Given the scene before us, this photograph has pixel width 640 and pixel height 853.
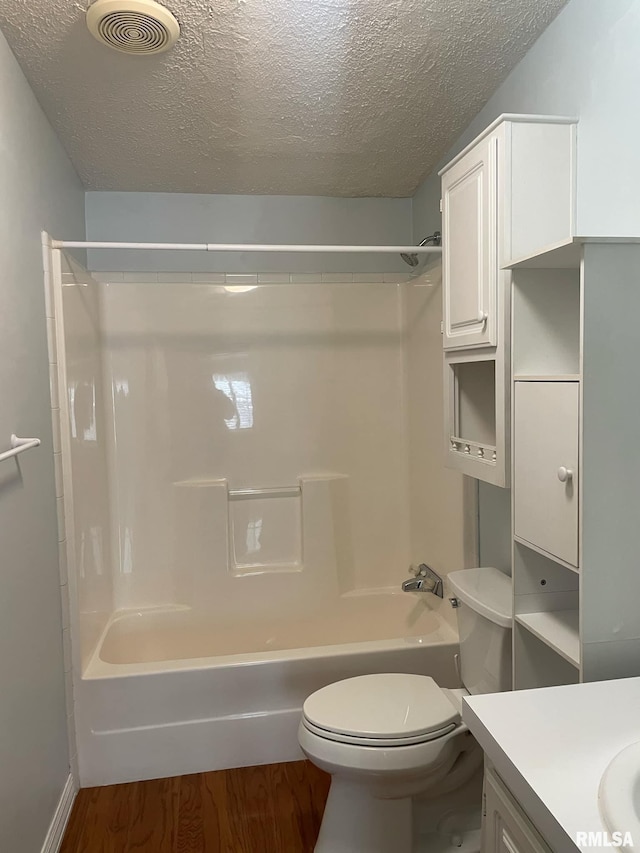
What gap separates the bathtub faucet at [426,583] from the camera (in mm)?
2520

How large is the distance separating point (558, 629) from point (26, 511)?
4.74 ft

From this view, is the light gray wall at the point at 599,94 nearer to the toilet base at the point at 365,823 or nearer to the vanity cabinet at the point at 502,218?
the vanity cabinet at the point at 502,218

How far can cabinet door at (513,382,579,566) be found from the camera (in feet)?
3.90

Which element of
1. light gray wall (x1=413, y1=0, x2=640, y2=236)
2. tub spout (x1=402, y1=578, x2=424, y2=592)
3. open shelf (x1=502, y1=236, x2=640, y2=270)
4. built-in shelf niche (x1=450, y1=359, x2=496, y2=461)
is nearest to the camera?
open shelf (x1=502, y1=236, x2=640, y2=270)

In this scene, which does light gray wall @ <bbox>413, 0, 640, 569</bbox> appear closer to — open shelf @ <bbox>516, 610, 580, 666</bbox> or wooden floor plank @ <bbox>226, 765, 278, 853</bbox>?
open shelf @ <bbox>516, 610, 580, 666</bbox>

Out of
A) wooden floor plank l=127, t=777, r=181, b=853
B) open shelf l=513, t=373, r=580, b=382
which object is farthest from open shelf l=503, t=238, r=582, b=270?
wooden floor plank l=127, t=777, r=181, b=853

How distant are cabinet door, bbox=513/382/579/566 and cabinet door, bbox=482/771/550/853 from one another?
450 millimetres

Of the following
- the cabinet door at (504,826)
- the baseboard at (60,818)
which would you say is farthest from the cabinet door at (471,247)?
the baseboard at (60,818)

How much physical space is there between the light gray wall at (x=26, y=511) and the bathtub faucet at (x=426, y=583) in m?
1.38

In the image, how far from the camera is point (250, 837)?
1834 mm

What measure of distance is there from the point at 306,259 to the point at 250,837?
2.34m

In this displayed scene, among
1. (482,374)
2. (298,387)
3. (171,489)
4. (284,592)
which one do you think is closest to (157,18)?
(482,374)

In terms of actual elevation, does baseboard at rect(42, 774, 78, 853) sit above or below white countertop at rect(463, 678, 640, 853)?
below

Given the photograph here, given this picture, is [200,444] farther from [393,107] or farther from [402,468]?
[393,107]
